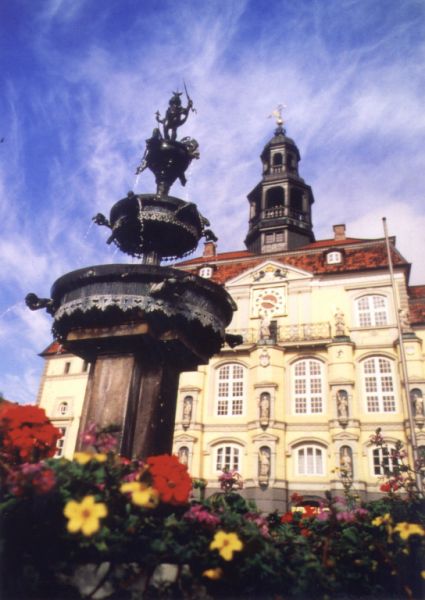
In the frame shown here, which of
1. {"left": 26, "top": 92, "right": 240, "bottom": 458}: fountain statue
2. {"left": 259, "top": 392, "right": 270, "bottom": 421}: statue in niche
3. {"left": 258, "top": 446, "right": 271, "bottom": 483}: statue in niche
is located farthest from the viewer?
{"left": 259, "top": 392, "right": 270, "bottom": 421}: statue in niche

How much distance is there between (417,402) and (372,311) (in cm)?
591

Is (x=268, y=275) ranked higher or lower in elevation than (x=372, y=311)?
higher

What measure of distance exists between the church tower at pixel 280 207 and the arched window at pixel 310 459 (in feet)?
44.1

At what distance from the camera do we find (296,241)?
107ft

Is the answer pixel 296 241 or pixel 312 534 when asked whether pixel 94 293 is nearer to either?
pixel 312 534

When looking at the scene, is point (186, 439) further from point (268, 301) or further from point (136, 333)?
point (136, 333)

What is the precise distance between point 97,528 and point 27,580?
2.22 ft

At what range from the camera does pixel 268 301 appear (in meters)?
28.5

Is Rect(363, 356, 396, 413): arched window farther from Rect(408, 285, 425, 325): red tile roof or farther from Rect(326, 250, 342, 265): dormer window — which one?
Rect(326, 250, 342, 265): dormer window

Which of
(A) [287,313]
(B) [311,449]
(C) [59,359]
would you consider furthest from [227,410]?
(C) [59,359]

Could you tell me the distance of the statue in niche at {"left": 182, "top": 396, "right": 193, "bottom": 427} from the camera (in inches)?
994

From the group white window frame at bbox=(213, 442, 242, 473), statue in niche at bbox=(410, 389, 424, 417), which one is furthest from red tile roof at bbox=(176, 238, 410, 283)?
white window frame at bbox=(213, 442, 242, 473)

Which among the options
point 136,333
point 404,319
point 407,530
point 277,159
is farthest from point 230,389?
point 407,530

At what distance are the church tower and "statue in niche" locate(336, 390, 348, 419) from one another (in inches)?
455
